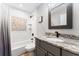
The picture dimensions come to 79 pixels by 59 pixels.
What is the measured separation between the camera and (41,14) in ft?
4.14

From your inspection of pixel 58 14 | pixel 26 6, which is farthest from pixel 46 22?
pixel 26 6

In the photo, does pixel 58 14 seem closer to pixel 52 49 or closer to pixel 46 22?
pixel 46 22

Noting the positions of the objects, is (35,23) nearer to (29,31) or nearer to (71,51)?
(29,31)

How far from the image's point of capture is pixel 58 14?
1.28 metres

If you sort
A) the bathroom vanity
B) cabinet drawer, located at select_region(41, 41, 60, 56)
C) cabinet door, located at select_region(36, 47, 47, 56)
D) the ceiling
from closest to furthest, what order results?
the bathroom vanity → cabinet drawer, located at select_region(41, 41, 60, 56) → the ceiling → cabinet door, located at select_region(36, 47, 47, 56)

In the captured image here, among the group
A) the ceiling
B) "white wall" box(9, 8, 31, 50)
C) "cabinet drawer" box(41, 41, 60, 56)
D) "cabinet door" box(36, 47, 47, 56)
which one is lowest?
"cabinet door" box(36, 47, 47, 56)

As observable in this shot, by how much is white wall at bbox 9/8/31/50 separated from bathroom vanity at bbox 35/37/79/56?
21 cm

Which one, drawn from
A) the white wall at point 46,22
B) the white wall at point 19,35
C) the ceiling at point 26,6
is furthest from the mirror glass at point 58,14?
the white wall at point 19,35

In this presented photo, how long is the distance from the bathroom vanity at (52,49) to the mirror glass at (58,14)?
1.19 feet

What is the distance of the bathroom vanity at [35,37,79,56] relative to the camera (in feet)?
2.70

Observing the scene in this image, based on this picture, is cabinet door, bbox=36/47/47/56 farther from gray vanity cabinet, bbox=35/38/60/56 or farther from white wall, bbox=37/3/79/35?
white wall, bbox=37/3/79/35

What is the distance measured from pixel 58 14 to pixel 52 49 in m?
0.57

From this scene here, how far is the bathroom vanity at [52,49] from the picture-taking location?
822mm

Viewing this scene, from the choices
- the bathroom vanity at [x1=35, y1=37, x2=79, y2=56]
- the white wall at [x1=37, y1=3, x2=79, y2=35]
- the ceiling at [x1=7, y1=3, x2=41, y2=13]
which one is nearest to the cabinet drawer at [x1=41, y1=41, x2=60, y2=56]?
the bathroom vanity at [x1=35, y1=37, x2=79, y2=56]
